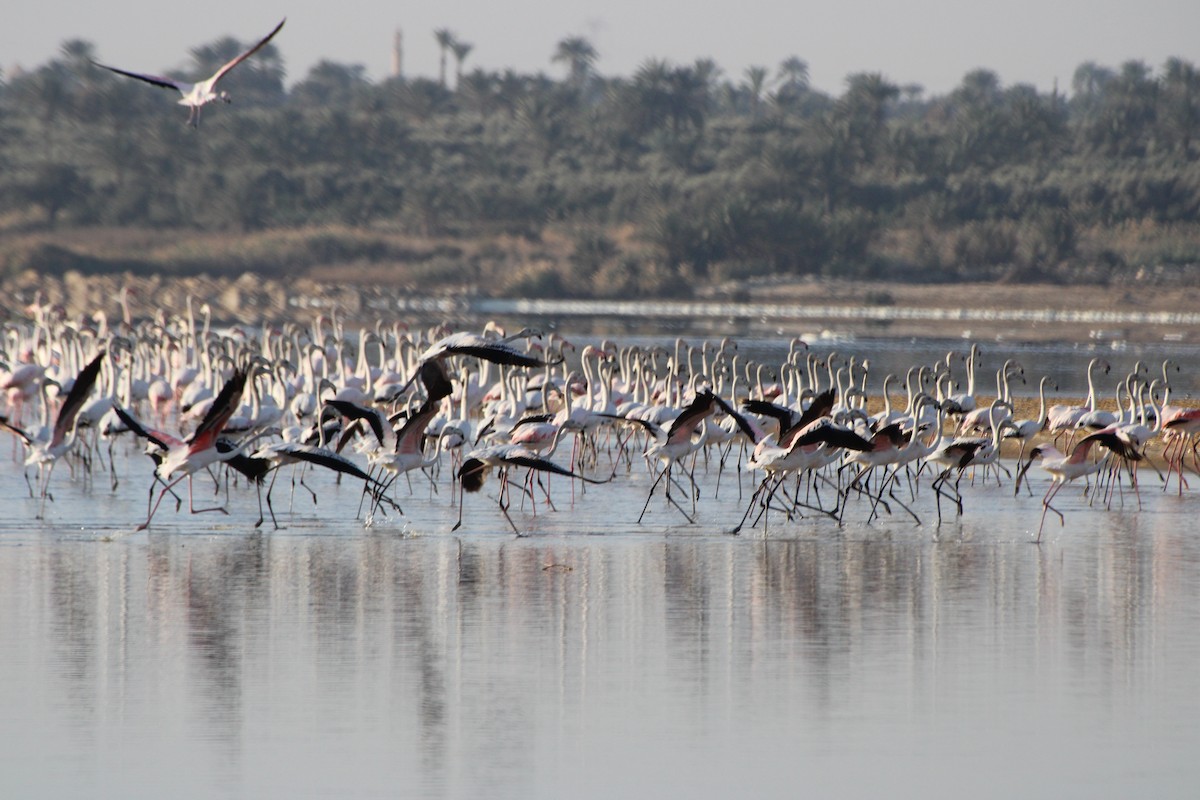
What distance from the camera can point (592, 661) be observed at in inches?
335

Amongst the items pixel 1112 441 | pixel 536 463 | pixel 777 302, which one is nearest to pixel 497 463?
pixel 536 463

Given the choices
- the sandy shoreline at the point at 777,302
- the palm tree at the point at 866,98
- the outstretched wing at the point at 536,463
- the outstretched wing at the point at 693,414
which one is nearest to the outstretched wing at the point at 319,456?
the outstretched wing at the point at 536,463

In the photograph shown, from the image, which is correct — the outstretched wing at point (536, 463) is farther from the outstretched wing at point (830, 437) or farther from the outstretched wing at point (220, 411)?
the outstretched wing at point (220, 411)

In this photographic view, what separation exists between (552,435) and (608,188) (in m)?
57.4

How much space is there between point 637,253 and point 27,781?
53.6 metres

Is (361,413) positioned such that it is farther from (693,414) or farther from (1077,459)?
(1077,459)

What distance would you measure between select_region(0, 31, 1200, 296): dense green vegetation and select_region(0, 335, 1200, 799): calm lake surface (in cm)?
4278

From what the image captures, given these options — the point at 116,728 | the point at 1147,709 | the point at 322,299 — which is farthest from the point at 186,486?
the point at 322,299

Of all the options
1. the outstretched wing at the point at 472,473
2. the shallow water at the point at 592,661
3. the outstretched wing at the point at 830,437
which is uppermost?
the outstretched wing at the point at 830,437

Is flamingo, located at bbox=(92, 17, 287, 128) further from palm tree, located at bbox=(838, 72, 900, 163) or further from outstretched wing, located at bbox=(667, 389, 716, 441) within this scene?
palm tree, located at bbox=(838, 72, 900, 163)

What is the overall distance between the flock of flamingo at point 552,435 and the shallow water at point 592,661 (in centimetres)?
65

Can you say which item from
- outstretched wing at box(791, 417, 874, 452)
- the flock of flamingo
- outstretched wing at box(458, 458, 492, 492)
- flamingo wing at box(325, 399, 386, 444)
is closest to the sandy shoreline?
the flock of flamingo

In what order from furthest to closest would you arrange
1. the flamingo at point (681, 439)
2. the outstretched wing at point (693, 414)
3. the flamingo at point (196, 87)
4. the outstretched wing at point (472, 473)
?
the flamingo at point (681, 439) → the outstretched wing at point (693, 414) → the outstretched wing at point (472, 473) → the flamingo at point (196, 87)

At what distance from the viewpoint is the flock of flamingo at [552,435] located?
1262 centimetres
